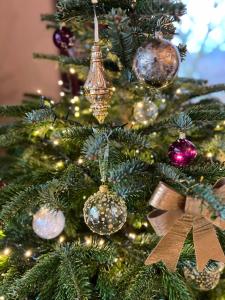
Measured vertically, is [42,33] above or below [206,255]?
above

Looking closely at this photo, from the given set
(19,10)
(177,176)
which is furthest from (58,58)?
(19,10)

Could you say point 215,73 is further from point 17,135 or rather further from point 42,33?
point 17,135

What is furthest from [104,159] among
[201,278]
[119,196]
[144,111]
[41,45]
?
[41,45]

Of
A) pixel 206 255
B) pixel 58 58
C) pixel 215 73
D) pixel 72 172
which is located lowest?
pixel 206 255

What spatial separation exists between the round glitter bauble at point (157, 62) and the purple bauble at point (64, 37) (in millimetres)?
436

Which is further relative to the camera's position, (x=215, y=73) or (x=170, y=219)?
(x=215, y=73)

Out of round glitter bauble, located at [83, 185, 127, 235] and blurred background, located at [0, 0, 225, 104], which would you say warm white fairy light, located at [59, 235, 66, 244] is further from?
blurred background, located at [0, 0, 225, 104]

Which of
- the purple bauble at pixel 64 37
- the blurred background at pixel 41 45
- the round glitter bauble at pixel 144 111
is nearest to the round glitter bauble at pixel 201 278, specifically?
the round glitter bauble at pixel 144 111

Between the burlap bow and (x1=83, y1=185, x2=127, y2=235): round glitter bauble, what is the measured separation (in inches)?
1.7

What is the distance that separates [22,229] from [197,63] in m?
1.19

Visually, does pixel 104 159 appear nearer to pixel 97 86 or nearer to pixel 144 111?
pixel 97 86

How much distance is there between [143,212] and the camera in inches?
23.4

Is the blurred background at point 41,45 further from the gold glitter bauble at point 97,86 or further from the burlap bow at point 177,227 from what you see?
the burlap bow at point 177,227

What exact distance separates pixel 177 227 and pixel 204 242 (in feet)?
0.13
